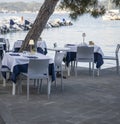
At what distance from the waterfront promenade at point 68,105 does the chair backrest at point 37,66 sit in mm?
456

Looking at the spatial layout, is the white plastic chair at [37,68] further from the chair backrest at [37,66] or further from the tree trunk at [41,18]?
the tree trunk at [41,18]

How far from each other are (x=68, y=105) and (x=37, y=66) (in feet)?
2.93

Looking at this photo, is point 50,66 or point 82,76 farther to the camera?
point 82,76

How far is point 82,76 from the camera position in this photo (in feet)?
33.8

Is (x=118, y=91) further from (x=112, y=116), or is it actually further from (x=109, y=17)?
(x=109, y=17)

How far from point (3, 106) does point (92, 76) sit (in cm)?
392

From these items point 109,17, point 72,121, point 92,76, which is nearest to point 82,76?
point 92,76

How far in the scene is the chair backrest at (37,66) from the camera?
731 centimetres

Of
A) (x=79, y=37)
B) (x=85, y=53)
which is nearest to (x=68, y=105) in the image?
(x=85, y=53)

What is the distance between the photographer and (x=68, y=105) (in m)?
6.93

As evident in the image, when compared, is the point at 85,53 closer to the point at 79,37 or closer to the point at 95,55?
the point at 95,55
